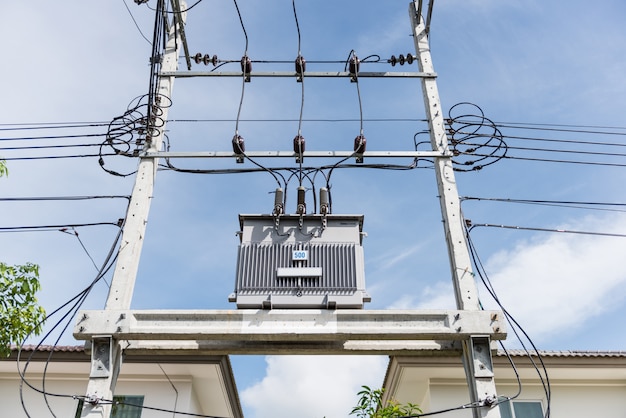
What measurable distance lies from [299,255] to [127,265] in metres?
1.77

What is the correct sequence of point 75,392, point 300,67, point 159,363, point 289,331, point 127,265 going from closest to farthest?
1. point 289,331
2. point 127,265
3. point 300,67
4. point 159,363
5. point 75,392

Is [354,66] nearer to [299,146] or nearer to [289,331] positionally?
[299,146]

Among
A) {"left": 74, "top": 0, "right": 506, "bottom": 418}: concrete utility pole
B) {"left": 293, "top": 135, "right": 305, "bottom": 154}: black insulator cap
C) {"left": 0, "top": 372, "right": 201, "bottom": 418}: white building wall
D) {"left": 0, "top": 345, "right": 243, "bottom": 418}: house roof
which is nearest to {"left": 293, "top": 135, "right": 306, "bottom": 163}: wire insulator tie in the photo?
{"left": 293, "top": 135, "right": 305, "bottom": 154}: black insulator cap

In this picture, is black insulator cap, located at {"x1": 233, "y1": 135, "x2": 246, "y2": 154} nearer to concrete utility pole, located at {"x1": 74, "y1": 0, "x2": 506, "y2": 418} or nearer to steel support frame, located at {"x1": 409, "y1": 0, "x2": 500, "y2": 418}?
concrete utility pole, located at {"x1": 74, "y1": 0, "x2": 506, "y2": 418}

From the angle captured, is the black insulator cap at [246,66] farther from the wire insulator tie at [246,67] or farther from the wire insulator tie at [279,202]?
the wire insulator tie at [279,202]

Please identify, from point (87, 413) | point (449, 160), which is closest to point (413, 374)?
point (449, 160)

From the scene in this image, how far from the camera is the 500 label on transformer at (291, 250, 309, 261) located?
18.8ft

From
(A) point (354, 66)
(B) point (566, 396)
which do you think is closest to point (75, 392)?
(A) point (354, 66)

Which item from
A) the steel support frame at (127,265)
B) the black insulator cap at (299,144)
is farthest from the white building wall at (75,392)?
the black insulator cap at (299,144)

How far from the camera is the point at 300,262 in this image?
5746mm

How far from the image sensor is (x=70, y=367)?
898 cm

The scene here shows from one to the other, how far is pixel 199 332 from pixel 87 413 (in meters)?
1.16

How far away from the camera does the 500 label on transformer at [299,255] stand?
226 inches

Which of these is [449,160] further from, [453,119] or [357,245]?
[357,245]
